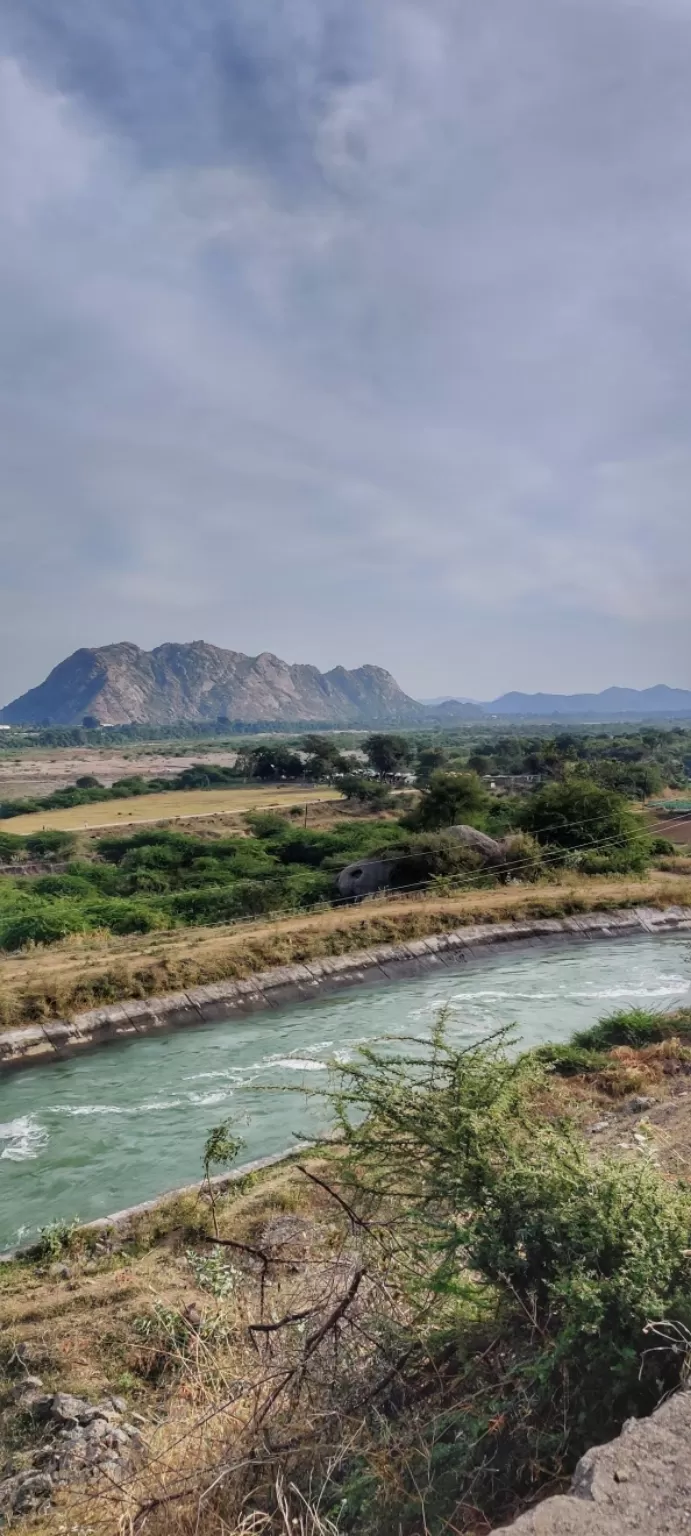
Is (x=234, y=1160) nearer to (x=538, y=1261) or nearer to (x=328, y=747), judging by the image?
(x=538, y=1261)

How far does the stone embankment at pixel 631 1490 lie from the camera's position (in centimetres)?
283

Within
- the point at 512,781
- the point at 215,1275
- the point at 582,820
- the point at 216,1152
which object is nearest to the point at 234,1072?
the point at 216,1152

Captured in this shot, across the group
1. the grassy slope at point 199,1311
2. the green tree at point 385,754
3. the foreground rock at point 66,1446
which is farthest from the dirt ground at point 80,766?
A: the foreground rock at point 66,1446

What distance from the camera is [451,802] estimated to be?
126ft

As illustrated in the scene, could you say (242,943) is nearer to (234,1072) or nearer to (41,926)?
(234,1072)

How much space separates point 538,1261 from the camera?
411 centimetres

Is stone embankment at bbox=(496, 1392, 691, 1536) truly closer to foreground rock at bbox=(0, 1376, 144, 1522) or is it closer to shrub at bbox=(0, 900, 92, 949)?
foreground rock at bbox=(0, 1376, 144, 1522)

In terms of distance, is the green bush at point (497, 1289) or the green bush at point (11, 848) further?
the green bush at point (11, 848)

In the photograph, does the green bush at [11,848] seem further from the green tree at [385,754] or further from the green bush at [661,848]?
the green tree at [385,754]

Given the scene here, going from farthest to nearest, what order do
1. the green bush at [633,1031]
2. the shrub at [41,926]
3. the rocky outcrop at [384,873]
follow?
1. the rocky outcrop at [384,873]
2. the shrub at [41,926]
3. the green bush at [633,1031]

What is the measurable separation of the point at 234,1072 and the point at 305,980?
18.3ft

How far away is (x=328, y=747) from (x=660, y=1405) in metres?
Result: 75.1

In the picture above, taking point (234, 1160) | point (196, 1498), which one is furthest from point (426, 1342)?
point (234, 1160)

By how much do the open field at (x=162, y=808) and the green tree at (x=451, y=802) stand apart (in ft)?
57.5
